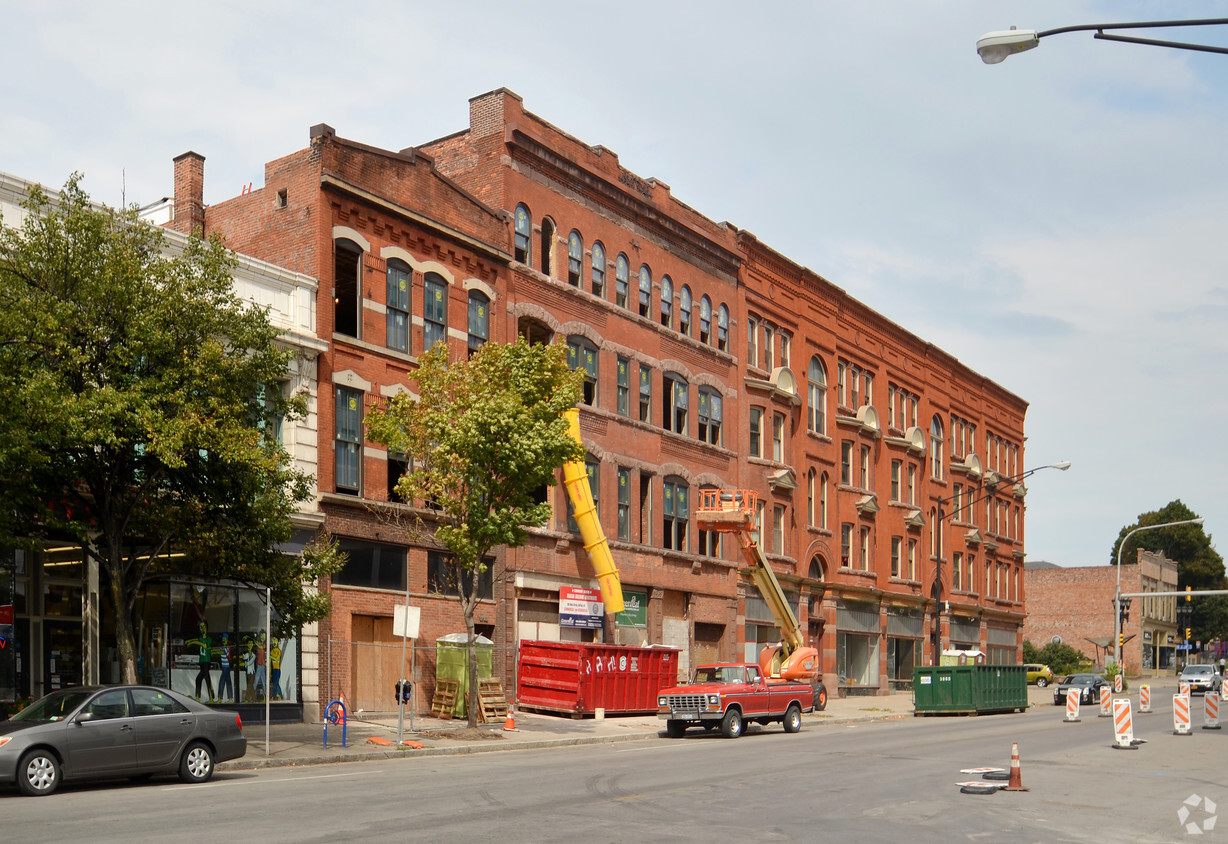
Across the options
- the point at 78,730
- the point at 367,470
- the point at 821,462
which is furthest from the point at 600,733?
the point at 821,462

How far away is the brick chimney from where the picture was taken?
32.7 m

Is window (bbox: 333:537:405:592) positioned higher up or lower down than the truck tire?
higher up

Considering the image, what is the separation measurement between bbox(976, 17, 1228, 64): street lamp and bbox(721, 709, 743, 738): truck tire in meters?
19.2

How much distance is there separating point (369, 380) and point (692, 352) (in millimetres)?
16352

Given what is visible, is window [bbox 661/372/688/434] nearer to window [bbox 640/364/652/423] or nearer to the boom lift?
window [bbox 640/364/652/423]

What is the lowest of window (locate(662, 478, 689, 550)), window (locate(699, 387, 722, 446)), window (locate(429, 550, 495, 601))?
window (locate(429, 550, 495, 601))

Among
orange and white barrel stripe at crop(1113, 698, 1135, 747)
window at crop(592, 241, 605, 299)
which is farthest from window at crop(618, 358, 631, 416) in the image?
orange and white barrel stripe at crop(1113, 698, 1135, 747)

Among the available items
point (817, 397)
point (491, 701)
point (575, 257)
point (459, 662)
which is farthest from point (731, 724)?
point (817, 397)

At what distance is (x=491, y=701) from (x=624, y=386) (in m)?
13.2

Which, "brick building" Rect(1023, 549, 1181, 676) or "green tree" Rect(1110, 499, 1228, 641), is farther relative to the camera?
"green tree" Rect(1110, 499, 1228, 641)

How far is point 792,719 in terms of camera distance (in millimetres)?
31578

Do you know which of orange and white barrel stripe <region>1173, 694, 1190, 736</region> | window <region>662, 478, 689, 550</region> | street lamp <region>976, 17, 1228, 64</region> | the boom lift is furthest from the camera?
window <region>662, 478, 689, 550</region>

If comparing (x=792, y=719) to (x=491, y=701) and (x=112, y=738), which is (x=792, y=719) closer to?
(x=491, y=701)

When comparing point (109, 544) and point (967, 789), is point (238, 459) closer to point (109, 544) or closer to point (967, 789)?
point (109, 544)
